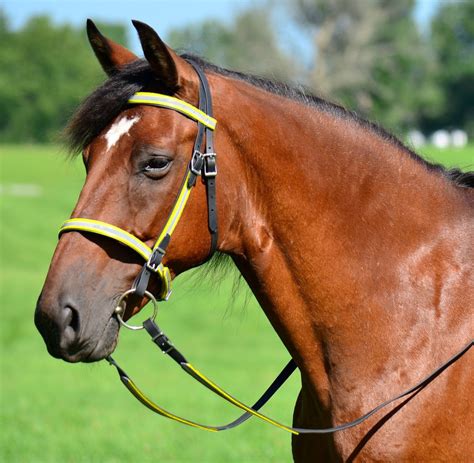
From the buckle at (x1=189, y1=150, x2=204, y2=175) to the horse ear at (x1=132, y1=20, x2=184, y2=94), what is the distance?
0.28m

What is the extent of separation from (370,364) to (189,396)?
8024 millimetres

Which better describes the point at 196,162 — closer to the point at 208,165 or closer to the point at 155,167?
the point at 208,165

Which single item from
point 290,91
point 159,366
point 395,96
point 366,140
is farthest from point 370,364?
point 395,96

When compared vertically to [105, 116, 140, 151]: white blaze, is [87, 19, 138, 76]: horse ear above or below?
above

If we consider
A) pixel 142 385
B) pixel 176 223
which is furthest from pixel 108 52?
pixel 142 385

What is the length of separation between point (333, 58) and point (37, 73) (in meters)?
38.1

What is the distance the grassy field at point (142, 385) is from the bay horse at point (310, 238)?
45 centimetres

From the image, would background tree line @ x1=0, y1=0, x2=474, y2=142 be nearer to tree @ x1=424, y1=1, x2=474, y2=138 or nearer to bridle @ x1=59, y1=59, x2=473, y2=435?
tree @ x1=424, y1=1, x2=474, y2=138

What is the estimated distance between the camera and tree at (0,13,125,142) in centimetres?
7288

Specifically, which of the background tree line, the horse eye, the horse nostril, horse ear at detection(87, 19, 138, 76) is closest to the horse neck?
the horse eye

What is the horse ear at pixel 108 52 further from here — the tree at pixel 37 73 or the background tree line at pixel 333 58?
the tree at pixel 37 73

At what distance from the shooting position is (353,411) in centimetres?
330

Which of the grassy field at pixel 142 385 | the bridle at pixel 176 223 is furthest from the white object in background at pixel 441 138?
the bridle at pixel 176 223

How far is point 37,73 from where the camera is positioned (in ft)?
271
